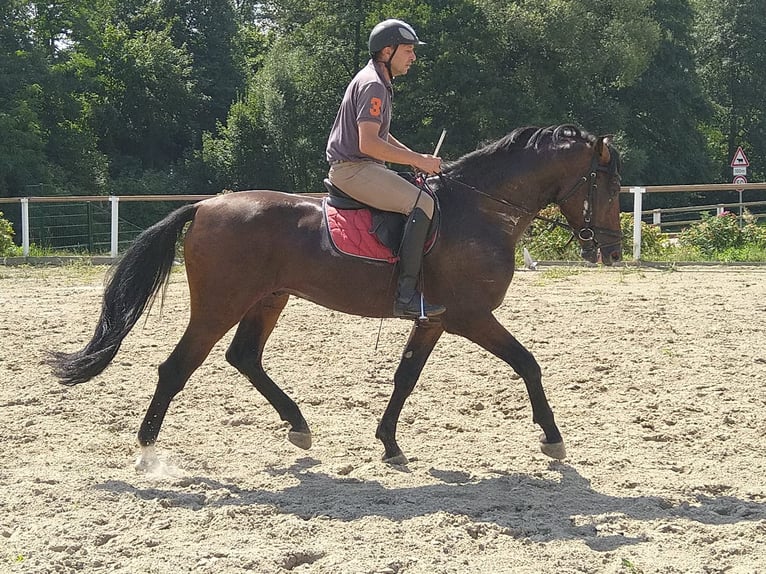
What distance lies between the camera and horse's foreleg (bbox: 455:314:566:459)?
5.73 metres

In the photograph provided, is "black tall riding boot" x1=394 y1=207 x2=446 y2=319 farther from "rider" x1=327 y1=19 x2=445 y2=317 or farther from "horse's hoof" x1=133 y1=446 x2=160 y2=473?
"horse's hoof" x1=133 y1=446 x2=160 y2=473

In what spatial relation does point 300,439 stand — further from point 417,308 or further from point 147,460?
point 417,308

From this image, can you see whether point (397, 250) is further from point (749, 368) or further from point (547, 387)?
point (749, 368)

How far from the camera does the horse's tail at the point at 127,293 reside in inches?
236

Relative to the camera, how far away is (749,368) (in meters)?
7.72

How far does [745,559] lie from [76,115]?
39.1 m

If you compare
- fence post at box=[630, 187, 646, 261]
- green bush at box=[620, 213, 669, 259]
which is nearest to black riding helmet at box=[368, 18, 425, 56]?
fence post at box=[630, 187, 646, 261]

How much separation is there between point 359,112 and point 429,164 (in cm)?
57

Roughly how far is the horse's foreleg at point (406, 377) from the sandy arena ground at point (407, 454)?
7.8 inches

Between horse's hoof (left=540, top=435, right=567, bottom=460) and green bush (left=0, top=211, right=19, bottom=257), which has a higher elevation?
green bush (left=0, top=211, right=19, bottom=257)

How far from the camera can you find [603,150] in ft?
19.2

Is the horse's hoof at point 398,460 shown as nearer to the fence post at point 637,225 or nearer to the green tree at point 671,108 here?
the fence post at point 637,225

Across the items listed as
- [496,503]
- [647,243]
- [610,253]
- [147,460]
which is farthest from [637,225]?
[147,460]

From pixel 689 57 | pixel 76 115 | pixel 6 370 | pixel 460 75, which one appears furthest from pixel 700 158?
pixel 6 370
